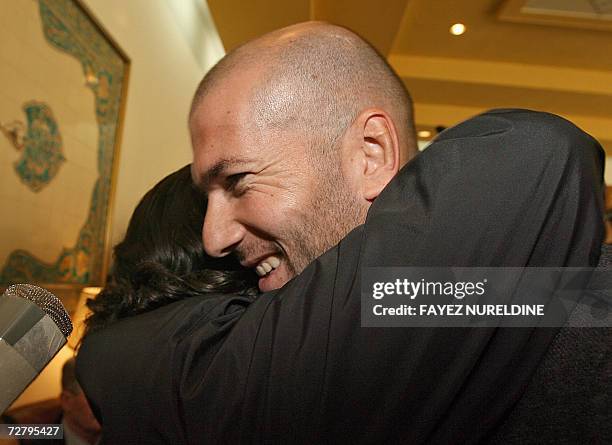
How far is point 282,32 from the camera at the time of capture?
96 cm

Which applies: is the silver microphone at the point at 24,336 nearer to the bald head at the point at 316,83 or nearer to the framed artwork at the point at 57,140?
the bald head at the point at 316,83

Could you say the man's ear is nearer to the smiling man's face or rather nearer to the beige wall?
the smiling man's face

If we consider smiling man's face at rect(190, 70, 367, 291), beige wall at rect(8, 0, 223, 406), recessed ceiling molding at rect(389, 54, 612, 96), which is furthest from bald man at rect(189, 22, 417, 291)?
recessed ceiling molding at rect(389, 54, 612, 96)

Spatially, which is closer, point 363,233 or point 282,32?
point 363,233

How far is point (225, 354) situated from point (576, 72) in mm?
3945

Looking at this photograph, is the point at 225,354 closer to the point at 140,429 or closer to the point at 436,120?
the point at 140,429

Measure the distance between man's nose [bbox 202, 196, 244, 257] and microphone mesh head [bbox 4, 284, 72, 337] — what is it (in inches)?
14.7

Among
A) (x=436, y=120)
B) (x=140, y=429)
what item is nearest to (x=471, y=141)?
(x=140, y=429)

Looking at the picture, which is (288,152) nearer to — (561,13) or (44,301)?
(44,301)

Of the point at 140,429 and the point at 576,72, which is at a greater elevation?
the point at 576,72

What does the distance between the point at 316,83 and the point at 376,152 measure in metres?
0.15

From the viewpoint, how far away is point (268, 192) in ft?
2.64

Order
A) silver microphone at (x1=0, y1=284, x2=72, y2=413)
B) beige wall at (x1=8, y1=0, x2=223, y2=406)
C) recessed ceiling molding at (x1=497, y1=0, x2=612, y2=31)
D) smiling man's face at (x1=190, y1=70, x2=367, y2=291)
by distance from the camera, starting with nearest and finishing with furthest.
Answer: silver microphone at (x1=0, y1=284, x2=72, y2=413), smiling man's face at (x1=190, y1=70, x2=367, y2=291), beige wall at (x1=8, y1=0, x2=223, y2=406), recessed ceiling molding at (x1=497, y1=0, x2=612, y2=31)

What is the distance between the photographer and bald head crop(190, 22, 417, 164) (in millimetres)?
838
